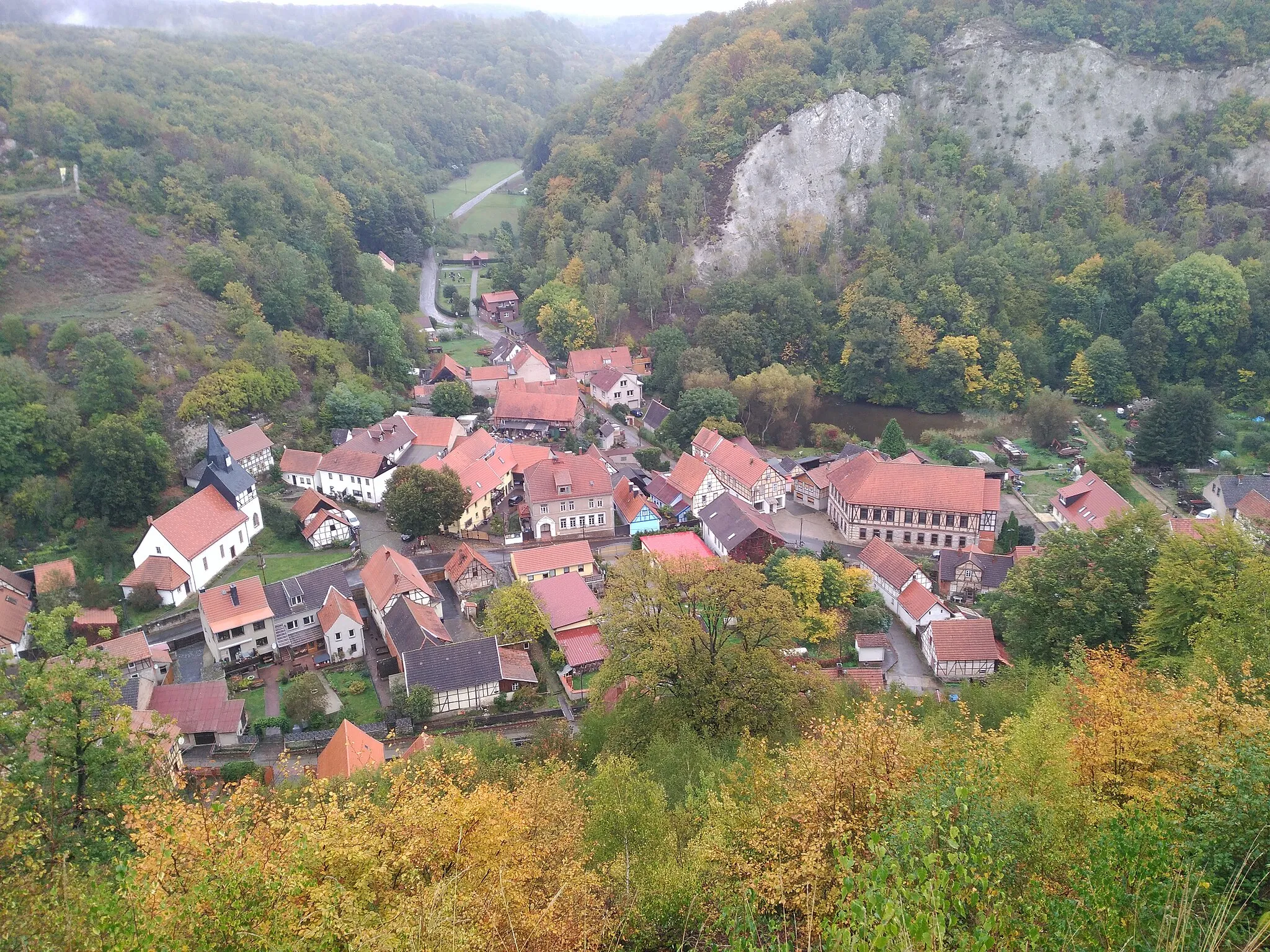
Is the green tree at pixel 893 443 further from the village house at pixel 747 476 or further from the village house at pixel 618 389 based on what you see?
the village house at pixel 618 389

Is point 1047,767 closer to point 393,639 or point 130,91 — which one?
point 393,639

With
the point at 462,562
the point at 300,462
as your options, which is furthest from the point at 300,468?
the point at 462,562

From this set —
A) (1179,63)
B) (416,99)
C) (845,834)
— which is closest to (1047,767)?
(845,834)

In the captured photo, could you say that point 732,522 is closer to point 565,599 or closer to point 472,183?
point 565,599

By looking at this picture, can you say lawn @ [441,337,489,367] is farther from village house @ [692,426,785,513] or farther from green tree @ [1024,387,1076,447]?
green tree @ [1024,387,1076,447]

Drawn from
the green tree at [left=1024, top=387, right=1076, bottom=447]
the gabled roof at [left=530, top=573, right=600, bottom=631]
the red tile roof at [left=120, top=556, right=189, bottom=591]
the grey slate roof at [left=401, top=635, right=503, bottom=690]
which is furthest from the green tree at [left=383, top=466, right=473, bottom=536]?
the green tree at [left=1024, top=387, right=1076, bottom=447]

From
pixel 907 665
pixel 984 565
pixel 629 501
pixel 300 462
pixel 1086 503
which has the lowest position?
pixel 300 462
